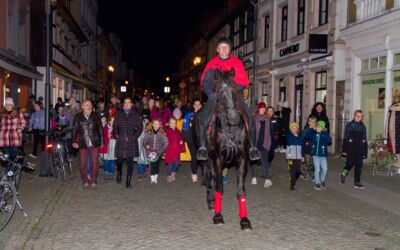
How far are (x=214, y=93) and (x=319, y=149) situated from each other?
429 centimetres

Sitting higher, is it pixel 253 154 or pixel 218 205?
pixel 253 154

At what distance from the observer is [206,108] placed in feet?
27.0

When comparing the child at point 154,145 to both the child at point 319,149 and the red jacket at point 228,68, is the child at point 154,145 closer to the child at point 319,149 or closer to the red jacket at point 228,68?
the child at point 319,149

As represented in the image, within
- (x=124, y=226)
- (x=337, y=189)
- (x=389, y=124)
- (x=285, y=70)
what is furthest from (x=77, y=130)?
(x=285, y=70)

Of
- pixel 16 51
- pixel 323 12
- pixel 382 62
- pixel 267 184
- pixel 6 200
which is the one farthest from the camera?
pixel 16 51

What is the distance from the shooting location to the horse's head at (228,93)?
7.79 metres

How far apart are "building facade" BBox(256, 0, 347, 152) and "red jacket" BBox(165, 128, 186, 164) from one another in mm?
8120

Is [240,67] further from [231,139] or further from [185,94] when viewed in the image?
[185,94]

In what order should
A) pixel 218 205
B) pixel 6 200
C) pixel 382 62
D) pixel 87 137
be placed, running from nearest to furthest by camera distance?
pixel 6 200, pixel 218 205, pixel 87 137, pixel 382 62

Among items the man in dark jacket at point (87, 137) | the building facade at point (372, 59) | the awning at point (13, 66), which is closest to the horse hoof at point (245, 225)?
the man in dark jacket at point (87, 137)

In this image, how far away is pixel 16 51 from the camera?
83.6ft

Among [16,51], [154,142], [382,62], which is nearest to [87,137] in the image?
[154,142]

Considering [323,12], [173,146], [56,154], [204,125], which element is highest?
[323,12]

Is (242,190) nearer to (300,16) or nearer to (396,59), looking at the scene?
(396,59)
